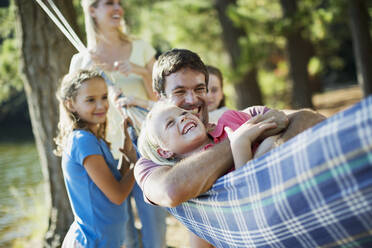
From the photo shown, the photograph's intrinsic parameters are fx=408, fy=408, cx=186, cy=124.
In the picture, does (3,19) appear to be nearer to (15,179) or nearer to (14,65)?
(14,65)

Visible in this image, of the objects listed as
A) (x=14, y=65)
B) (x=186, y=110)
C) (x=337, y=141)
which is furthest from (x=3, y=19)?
(x=337, y=141)

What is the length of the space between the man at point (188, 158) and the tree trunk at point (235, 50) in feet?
19.8

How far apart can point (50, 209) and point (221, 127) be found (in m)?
2.18

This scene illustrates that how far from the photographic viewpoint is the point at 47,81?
311 cm

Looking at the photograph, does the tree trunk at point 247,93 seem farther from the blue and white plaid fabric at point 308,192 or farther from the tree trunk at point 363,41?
the blue and white plaid fabric at point 308,192

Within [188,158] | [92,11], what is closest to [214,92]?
[92,11]

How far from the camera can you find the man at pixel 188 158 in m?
1.35

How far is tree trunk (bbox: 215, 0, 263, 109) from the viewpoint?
305 inches

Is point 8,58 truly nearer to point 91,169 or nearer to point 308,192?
point 91,169


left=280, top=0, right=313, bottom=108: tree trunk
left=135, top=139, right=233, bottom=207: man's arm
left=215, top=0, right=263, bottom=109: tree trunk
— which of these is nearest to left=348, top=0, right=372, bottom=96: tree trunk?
left=280, top=0, right=313, bottom=108: tree trunk

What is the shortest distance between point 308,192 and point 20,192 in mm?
6444

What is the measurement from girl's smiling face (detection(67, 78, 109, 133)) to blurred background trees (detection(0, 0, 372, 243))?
2.92 feet

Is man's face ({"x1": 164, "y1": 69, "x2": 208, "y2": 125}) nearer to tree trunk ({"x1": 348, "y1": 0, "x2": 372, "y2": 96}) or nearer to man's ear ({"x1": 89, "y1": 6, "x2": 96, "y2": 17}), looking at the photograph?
man's ear ({"x1": 89, "y1": 6, "x2": 96, "y2": 17})

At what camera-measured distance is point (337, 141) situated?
103 centimetres
